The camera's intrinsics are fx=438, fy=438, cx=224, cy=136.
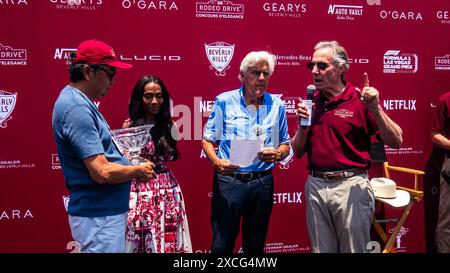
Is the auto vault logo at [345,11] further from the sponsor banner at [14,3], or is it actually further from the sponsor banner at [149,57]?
the sponsor banner at [14,3]

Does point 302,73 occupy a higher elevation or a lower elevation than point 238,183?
higher

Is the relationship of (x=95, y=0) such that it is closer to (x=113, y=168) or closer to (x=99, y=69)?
(x=99, y=69)

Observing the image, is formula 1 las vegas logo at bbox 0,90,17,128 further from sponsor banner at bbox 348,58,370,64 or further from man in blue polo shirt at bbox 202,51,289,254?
sponsor banner at bbox 348,58,370,64

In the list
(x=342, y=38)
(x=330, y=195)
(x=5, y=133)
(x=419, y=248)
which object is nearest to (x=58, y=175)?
(x=5, y=133)

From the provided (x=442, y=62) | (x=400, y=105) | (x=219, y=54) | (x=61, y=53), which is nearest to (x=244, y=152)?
(x=219, y=54)

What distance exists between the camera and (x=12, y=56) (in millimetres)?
3006

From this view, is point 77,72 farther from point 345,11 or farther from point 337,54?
point 345,11

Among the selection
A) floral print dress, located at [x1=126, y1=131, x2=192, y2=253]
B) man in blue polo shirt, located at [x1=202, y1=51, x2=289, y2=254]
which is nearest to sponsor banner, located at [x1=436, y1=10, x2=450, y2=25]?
man in blue polo shirt, located at [x1=202, y1=51, x2=289, y2=254]

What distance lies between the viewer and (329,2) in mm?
3580

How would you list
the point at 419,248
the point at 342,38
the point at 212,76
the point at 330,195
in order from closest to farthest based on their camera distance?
the point at 330,195 < the point at 212,76 < the point at 342,38 < the point at 419,248

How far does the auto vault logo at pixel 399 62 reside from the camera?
375cm

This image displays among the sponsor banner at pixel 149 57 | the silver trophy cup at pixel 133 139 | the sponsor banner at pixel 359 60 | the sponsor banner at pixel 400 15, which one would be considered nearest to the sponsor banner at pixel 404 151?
the sponsor banner at pixel 359 60

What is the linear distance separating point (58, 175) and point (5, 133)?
0.46m

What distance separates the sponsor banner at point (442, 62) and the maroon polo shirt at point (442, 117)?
39cm
